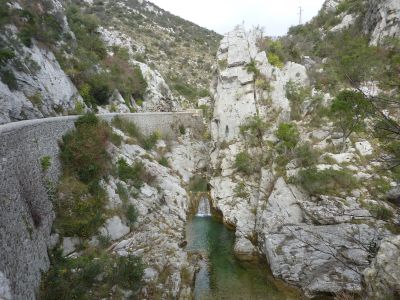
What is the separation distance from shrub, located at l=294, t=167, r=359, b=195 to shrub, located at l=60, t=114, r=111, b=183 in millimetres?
14323

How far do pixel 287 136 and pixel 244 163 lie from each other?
181 inches

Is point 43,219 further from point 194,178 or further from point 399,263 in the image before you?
point 194,178

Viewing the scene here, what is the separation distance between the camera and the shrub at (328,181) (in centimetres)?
2030

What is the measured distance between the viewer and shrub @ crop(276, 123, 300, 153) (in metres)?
25.2

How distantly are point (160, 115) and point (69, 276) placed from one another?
Result: 2508 centimetres

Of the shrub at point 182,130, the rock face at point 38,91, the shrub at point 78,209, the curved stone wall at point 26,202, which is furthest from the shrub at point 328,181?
the shrub at point 182,130

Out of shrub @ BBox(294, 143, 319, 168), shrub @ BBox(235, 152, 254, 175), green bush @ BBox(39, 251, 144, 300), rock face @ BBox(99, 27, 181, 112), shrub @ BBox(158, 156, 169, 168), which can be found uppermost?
rock face @ BBox(99, 27, 181, 112)

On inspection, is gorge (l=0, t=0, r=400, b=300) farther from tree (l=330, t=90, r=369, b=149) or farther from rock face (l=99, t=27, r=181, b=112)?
rock face (l=99, t=27, r=181, b=112)

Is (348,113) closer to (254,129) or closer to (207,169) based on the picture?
(254,129)

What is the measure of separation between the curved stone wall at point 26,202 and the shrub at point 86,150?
3.22 ft

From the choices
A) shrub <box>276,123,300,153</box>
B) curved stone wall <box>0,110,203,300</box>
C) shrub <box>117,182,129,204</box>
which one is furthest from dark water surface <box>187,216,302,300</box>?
shrub <box>276,123,300,153</box>

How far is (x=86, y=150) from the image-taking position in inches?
762

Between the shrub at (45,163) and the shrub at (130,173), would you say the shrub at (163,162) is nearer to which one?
the shrub at (130,173)

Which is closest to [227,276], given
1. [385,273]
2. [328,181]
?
[328,181]
